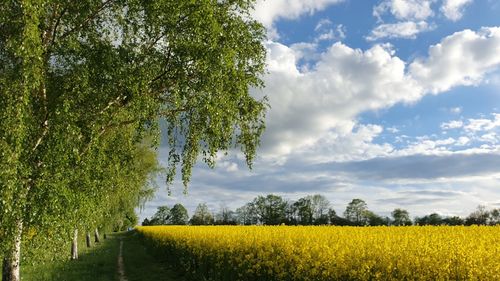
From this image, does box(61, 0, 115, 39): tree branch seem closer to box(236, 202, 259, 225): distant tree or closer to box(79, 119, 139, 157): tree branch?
box(79, 119, 139, 157): tree branch

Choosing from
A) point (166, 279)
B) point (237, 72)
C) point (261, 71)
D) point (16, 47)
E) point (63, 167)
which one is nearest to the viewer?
point (16, 47)

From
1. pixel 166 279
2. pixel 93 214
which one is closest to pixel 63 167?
pixel 93 214

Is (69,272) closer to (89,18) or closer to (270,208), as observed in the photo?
(89,18)

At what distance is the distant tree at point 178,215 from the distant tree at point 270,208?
167 ft

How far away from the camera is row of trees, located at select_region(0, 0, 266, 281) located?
446 inches

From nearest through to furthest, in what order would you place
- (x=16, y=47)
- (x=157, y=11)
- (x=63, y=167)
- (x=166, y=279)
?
(x=16, y=47), (x=63, y=167), (x=157, y=11), (x=166, y=279)

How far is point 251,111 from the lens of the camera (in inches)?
662

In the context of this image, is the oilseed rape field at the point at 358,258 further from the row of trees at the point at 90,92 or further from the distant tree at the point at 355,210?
the distant tree at the point at 355,210

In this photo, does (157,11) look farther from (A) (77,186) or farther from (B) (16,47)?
(A) (77,186)

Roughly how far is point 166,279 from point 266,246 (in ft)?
36.4

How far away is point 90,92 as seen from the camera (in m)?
13.3

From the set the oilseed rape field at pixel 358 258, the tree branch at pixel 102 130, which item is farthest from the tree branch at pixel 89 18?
the oilseed rape field at pixel 358 258

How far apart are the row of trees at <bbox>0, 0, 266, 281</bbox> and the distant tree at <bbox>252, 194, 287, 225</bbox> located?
394 feet

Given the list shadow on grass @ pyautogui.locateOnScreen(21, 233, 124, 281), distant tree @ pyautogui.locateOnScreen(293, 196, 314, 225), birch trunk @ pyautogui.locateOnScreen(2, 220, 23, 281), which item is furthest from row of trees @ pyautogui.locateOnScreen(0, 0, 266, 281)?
distant tree @ pyautogui.locateOnScreen(293, 196, 314, 225)
